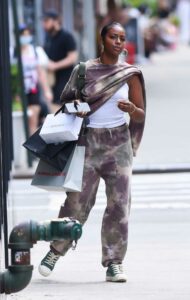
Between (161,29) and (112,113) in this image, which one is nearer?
(112,113)

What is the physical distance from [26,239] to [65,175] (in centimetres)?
153

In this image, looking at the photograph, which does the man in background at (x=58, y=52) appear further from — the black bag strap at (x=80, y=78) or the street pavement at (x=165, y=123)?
the black bag strap at (x=80, y=78)

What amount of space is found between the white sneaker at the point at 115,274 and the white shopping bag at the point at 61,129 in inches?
38.5

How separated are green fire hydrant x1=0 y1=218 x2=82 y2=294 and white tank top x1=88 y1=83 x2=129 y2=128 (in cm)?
174

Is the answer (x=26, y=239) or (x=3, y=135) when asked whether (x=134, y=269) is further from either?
(x=26, y=239)

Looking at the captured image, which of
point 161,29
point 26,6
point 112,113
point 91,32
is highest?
point 112,113

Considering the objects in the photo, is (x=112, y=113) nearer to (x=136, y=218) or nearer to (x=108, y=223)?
(x=108, y=223)

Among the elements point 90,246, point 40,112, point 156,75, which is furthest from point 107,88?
point 156,75

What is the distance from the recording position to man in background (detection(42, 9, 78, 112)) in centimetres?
2017

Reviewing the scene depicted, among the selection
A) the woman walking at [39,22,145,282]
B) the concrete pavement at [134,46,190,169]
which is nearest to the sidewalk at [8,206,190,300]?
the woman walking at [39,22,145,282]

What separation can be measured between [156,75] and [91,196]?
106 ft

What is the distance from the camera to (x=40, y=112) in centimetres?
1966

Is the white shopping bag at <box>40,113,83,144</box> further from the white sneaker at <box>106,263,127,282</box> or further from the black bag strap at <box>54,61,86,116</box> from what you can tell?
the white sneaker at <box>106,263,127,282</box>

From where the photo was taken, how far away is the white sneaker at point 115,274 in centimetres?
927
